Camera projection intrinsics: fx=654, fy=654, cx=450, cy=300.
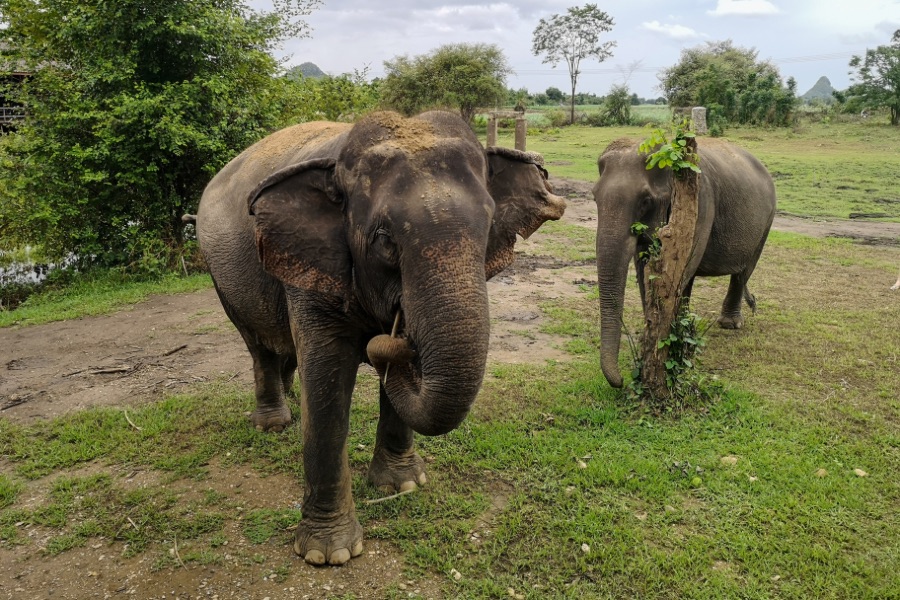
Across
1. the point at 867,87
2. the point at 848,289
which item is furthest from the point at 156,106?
the point at 867,87

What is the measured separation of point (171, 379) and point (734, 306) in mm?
6300

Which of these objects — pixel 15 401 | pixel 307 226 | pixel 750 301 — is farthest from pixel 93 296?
pixel 750 301

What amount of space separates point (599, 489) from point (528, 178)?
2.17m

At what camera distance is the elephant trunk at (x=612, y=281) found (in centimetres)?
569

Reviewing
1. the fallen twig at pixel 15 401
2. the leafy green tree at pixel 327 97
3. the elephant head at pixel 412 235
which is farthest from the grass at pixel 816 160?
the fallen twig at pixel 15 401

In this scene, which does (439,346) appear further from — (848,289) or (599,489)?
(848,289)

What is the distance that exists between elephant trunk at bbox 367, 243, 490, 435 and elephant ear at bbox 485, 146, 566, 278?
2.30 ft

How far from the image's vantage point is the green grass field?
12.0 feet

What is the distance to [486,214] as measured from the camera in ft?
9.51

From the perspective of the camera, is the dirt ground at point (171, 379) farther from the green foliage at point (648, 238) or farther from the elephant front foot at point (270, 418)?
Answer: the green foliage at point (648, 238)

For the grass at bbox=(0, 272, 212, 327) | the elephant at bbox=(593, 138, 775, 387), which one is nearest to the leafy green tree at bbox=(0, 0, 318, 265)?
the grass at bbox=(0, 272, 212, 327)

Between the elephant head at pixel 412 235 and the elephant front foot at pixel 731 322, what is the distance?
5.00 meters

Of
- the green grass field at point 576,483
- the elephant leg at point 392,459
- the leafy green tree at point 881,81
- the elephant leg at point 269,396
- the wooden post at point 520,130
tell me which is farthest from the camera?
the leafy green tree at point 881,81

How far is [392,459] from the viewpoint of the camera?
4422mm
